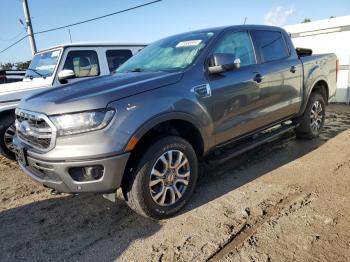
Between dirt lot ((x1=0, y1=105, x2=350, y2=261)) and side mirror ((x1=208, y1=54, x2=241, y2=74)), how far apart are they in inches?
56.3

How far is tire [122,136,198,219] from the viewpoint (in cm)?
324

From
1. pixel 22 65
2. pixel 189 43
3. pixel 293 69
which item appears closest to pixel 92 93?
pixel 189 43

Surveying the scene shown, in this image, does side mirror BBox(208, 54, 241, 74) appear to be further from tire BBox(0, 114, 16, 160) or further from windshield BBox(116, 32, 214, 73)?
tire BBox(0, 114, 16, 160)

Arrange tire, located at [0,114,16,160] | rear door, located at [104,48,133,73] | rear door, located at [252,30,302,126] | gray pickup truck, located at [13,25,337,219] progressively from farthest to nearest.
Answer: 1. rear door, located at [104,48,133,73]
2. tire, located at [0,114,16,160]
3. rear door, located at [252,30,302,126]
4. gray pickup truck, located at [13,25,337,219]

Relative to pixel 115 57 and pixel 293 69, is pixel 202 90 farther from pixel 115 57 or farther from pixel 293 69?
pixel 115 57

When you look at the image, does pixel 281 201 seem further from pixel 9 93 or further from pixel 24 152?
pixel 9 93

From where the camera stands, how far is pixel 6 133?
5.46m

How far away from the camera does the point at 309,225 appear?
3.20 meters

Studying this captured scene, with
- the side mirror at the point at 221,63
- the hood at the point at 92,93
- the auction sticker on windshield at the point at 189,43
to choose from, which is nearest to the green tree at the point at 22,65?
the auction sticker on windshield at the point at 189,43

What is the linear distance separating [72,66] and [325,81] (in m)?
4.55

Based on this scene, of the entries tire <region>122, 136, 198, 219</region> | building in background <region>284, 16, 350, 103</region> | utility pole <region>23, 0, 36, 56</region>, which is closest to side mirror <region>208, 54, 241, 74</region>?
tire <region>122, 136, 198, 219</region>

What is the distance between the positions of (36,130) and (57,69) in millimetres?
3275

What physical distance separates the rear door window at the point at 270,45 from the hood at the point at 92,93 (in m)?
1.71

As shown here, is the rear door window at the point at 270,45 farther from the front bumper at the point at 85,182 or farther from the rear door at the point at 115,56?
the rear door at the point at 115,56
